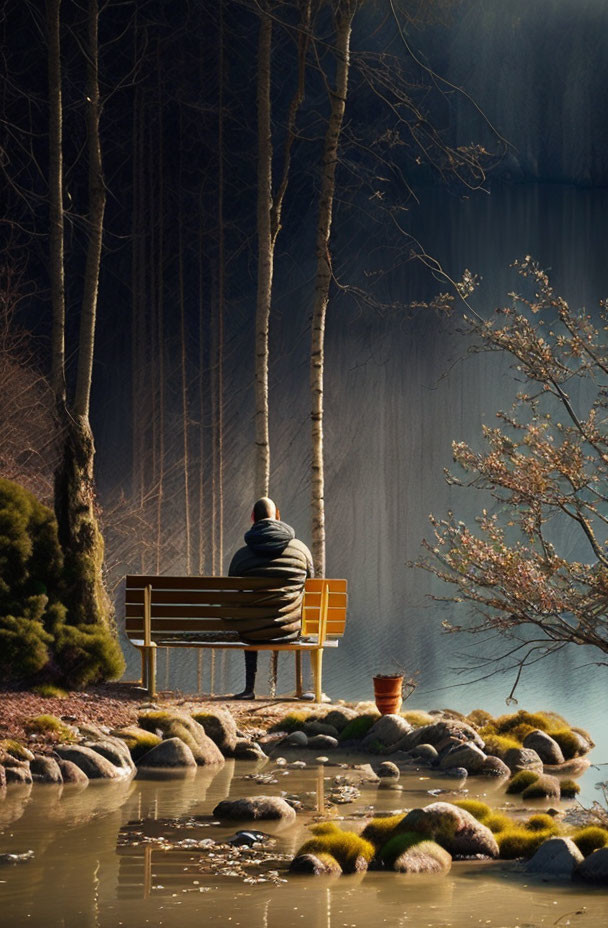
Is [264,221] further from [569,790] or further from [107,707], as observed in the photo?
[569,790]

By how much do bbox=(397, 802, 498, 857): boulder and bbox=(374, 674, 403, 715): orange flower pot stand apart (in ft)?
11.9

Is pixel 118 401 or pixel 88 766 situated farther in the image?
pixel 118 401

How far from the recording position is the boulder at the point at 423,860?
5477mm

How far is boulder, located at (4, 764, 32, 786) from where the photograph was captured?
23.9 ft

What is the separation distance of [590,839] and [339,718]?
148 inches

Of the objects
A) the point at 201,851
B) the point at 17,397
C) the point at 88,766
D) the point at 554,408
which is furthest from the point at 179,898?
the point at 554,408

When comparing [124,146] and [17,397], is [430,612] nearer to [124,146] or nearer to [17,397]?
[124,146]

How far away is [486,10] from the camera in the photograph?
27.8 meters

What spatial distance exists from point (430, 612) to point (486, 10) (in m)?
12.6

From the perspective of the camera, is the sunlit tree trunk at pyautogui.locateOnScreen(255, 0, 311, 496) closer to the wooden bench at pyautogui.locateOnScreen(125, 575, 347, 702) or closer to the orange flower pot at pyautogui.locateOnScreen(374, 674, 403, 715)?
the wooden bench at pyautogui.locateOnScreen(125, 575, 347, 702)

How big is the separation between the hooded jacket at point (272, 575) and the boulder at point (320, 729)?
2.07ft

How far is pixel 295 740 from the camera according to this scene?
8.84 metres

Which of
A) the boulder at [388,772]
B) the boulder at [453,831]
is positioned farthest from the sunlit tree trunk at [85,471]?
the boulder at [453,831]

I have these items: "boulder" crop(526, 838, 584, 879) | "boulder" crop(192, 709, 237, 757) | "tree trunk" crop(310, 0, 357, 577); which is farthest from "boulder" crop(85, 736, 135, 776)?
"tree trunk" crop(310, 0, 357, 577)
